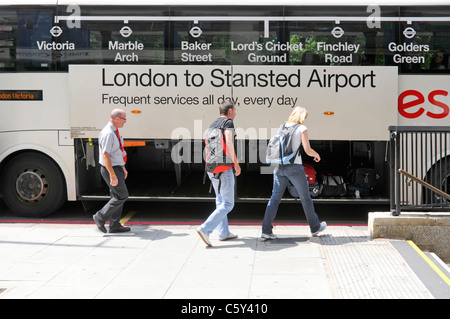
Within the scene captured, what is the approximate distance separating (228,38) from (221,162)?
224cm

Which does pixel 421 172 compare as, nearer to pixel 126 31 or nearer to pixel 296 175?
pixel 296 175

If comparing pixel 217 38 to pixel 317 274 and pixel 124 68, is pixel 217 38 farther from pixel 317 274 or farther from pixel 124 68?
pixel 317 274

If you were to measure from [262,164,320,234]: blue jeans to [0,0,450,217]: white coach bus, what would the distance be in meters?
1.39

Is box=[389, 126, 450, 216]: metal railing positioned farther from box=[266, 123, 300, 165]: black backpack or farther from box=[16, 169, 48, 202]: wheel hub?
box=[16, 169, 48, 202]: wheel hub

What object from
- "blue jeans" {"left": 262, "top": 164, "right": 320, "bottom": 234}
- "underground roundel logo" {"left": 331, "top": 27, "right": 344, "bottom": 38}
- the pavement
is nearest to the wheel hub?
the pavement

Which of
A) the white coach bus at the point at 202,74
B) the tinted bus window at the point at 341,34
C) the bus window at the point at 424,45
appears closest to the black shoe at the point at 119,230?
the white coach bus at the point at 202,74

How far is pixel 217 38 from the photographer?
8.71 m

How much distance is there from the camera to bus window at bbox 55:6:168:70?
8766 mm

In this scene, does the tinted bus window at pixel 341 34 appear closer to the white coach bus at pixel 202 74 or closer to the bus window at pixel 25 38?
the white coach bus at pixel 202 74

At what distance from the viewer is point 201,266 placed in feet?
21.6

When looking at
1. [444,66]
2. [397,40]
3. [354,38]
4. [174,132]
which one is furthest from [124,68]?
[444,66]
